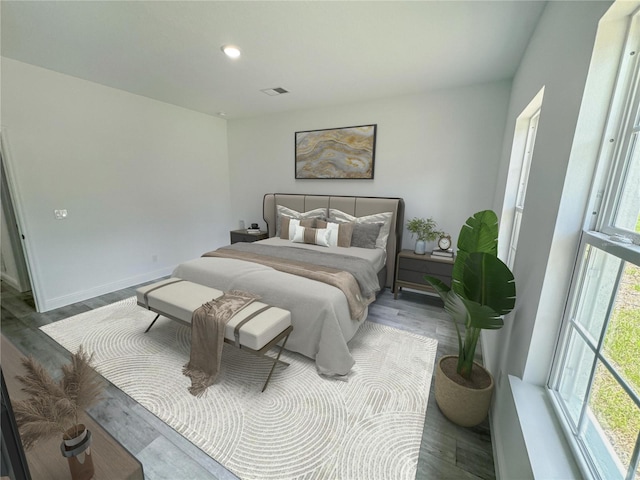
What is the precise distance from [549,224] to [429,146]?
101 inches

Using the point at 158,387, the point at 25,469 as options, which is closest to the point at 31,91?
the point at 158,387

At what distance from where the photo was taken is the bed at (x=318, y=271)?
2.11 meters

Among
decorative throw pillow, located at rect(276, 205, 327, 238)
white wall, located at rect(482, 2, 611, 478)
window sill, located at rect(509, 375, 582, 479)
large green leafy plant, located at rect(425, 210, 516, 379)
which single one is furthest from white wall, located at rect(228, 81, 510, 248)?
window sill, located at rect(509, 375, 582, 479)

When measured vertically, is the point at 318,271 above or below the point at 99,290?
above

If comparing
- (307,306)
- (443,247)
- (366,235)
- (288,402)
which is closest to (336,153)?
(366,235)

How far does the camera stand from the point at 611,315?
2.98 feet

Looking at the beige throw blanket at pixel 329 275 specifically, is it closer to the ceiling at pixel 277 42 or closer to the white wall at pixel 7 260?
the ceiling at pixel 277 42

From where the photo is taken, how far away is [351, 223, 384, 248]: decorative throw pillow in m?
3.52

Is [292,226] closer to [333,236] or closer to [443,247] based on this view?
[333,236]

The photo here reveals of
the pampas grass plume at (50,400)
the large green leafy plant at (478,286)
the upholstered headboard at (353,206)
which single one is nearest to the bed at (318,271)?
the upholstered headboard at (353,206)

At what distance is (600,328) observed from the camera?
37.9 inches

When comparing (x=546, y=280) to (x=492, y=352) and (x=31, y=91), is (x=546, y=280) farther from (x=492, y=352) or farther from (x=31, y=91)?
(x=31, y=91)

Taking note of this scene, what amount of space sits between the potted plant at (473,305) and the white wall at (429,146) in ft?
5.81

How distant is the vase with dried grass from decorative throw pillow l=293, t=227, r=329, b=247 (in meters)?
2.78
